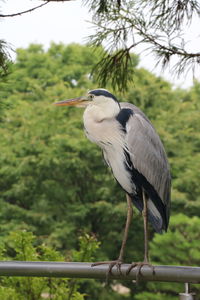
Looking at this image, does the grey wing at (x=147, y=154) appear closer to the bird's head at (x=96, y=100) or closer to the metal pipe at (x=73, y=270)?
the bird's head at (x=96, y=100)

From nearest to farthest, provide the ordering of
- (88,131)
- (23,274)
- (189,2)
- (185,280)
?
(185,280), (23,274), (88,131), (189,2)

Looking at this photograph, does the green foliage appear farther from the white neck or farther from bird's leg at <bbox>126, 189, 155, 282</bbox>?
the white neck

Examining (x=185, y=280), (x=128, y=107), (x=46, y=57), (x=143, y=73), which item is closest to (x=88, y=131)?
(x=128, y=107)

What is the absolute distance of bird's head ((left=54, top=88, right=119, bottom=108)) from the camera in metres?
2.21

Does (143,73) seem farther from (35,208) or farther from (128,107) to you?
(128,107)

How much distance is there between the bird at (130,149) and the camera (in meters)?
2.22

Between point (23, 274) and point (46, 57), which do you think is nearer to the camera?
point (23, 274)

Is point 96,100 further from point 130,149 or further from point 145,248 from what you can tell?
point 145,248

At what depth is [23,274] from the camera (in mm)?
1837

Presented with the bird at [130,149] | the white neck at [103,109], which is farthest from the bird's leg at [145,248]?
the white neck at [103,109]

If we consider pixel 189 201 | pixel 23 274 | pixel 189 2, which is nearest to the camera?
pixel 23 274

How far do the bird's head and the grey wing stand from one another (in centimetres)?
11

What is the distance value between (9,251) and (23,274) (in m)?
9.13

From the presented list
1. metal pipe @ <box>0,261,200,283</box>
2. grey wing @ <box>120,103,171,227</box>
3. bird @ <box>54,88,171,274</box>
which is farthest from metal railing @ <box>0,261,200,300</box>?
grey wing @ <box>120,103,171,227</box>
